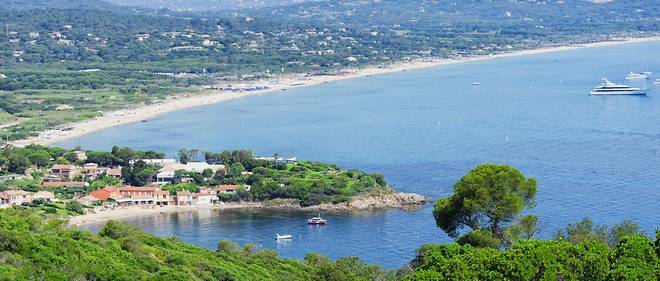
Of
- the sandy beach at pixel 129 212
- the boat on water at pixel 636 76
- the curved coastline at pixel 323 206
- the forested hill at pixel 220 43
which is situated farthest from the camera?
the boat on water at pixel 636 76

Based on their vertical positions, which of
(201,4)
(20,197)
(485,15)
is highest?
(201,4)

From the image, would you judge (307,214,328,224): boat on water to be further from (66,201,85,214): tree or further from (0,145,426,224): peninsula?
(66,201,85,214): tree

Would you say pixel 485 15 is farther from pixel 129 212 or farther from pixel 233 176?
pixel 129 212

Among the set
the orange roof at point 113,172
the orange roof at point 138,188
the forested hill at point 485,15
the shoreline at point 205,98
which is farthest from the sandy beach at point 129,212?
the forested hill at point 485,15

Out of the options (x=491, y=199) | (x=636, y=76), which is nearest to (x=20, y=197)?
(x=491, y=199)

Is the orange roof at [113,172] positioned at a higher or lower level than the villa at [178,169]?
lower

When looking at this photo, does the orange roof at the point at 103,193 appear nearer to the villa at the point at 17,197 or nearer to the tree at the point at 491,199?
the villa at the point at 17,197

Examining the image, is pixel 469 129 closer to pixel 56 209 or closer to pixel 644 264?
pixel 56 209
